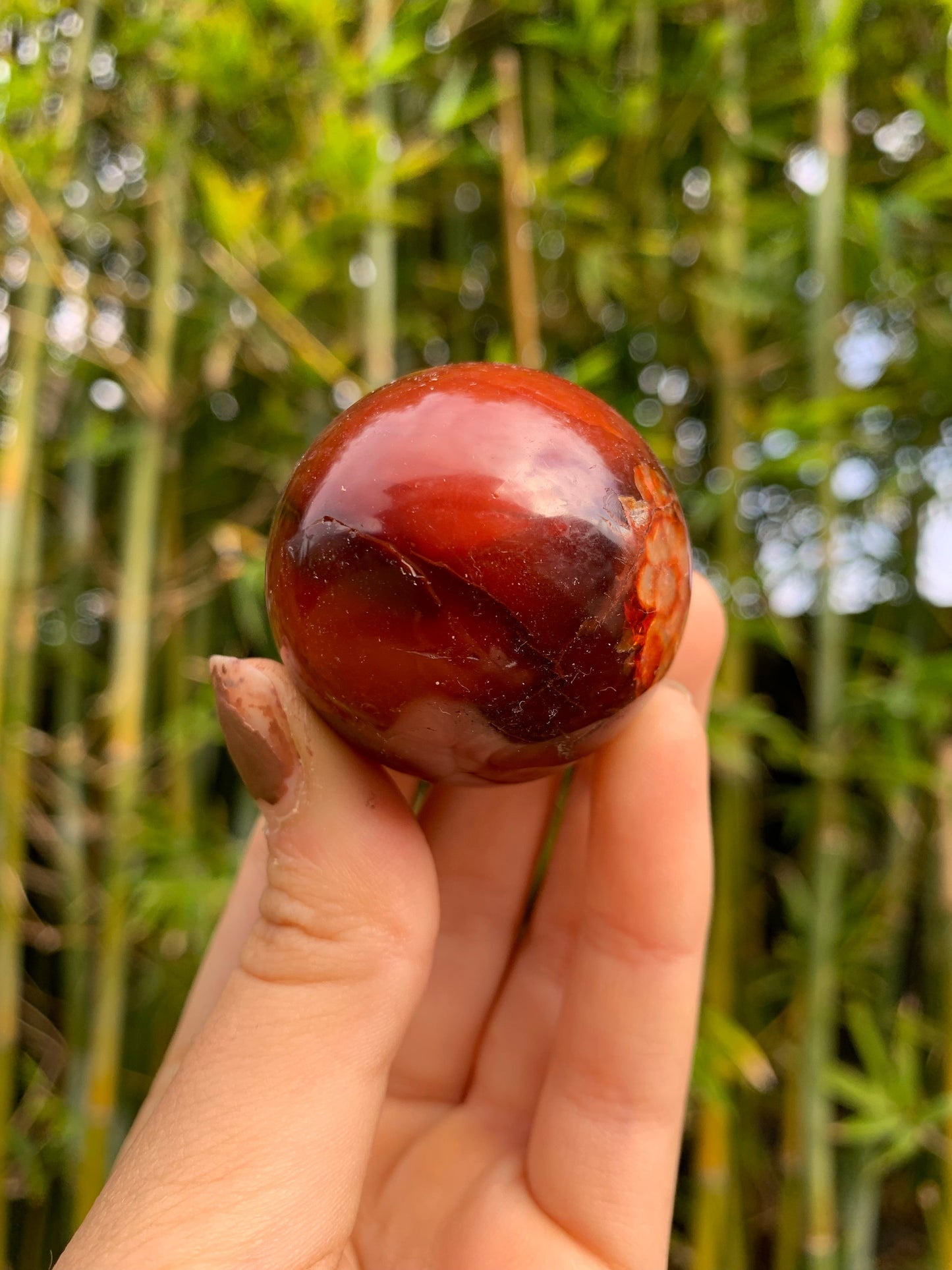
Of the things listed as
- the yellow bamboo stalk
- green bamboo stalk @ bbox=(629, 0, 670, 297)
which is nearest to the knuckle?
the yellow bamboo stalk

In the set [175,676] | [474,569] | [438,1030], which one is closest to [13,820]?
[175,676]

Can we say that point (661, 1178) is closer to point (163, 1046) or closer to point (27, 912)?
point (163, 1046)

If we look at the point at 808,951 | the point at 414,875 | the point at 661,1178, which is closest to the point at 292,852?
the point at 414,875

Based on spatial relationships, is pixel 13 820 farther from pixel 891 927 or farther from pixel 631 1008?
pixel 891 927

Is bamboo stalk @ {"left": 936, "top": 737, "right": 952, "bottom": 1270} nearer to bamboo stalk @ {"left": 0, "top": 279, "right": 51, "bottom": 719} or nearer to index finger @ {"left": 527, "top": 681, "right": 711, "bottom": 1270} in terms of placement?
index finger @ {"left": 527, "top": 681, "right": 711, "bottom": 1270}

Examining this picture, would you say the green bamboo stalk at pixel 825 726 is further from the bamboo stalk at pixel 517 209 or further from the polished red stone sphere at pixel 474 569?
the polished red stone sphere at pixel 474 569
